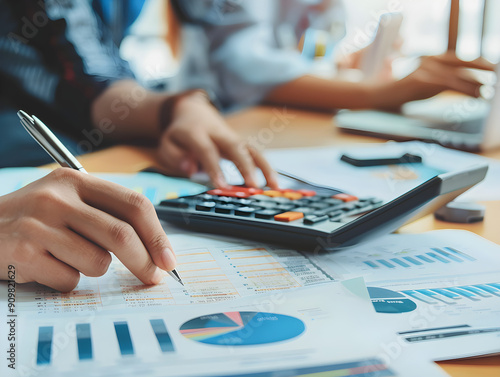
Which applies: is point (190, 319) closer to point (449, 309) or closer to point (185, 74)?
point (449, 309)

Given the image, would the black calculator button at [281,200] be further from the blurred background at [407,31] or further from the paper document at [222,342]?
the blurred background at [407,31]

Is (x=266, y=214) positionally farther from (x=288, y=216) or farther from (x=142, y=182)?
(x=142, y=182)

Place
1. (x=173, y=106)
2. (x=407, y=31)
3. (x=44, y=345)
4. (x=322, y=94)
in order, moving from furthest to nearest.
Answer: (x=407, y=31) → (x=322, y=94) → (x=173, y=106) → (x=44, y=345)

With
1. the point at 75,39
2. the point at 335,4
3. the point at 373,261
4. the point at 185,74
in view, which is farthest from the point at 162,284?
the point at 335,4

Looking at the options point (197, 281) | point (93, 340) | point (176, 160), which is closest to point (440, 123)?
point (176, 160)

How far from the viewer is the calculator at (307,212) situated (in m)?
0.43

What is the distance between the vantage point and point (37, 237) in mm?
362

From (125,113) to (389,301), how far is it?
0.62 meters

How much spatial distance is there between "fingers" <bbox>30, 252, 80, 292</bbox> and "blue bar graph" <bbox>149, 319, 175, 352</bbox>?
7 cm

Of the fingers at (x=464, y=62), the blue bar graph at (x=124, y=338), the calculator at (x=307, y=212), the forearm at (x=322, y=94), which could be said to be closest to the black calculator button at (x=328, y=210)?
the calculator at (x=307, y=212)

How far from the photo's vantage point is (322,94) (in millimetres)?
1136

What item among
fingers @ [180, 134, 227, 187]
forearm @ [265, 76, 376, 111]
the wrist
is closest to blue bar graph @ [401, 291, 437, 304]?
fingers @ [180, 134, 227, 187]

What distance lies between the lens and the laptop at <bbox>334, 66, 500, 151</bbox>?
866 mm

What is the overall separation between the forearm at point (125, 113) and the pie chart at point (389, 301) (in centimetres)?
56
